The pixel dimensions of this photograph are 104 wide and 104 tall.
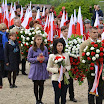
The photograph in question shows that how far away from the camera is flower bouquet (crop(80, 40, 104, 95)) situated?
5973mm

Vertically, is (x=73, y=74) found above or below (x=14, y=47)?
below

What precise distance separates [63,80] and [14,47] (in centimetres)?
276

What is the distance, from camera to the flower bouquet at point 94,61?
597 cm

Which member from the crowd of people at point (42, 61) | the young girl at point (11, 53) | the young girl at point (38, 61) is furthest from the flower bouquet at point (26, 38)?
the young girl at point (38, 61)

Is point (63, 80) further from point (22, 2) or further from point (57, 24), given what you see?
point (22, 2)

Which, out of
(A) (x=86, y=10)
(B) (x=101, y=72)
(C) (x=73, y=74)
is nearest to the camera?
(B) (x=101, y=72)

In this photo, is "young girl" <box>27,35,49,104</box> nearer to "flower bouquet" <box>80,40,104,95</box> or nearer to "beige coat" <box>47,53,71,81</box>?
"beige coat" <box>47,53,71,81</box>

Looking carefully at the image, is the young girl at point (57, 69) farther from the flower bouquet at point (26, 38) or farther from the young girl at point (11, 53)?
the flower bouquet at point (26, 38)

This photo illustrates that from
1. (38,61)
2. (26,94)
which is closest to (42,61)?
(38,61)

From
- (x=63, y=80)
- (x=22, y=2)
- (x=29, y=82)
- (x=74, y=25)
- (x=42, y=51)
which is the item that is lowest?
(x=29, y=82)

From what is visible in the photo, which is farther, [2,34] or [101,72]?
[2,34]

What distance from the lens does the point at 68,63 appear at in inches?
260

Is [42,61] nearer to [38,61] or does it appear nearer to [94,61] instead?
[38,61]

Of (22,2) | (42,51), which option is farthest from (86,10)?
(22,2)
